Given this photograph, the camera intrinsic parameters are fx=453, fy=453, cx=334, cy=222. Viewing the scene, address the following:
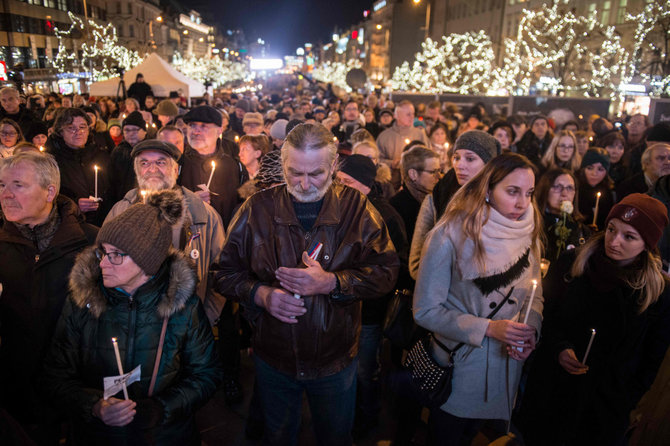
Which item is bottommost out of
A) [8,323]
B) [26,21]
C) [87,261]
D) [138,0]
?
[8,323]

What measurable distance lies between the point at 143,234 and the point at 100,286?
1.16ft

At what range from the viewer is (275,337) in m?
2.57

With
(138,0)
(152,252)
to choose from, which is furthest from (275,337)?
(138,0)

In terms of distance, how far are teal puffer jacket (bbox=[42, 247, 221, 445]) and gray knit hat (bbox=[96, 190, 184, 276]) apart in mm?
112

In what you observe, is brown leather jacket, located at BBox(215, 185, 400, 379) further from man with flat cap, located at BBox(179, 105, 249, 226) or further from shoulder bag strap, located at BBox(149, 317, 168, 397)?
man with flat cap, located at BBox(179, 105, 249, 226)

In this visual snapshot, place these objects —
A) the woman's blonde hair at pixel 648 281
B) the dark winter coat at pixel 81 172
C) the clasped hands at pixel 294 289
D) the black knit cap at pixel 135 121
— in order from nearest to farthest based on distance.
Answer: the clasped hands at pixel 294 289, the woman's blonde hair at pixel 648 281, the dark winter coat at pixel 81 172, the black knit cap at pixel 135 121

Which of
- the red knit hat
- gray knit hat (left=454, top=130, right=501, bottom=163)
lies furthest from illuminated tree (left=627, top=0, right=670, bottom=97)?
the red knit hat

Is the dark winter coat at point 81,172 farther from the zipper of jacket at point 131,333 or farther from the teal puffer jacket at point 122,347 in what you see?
the zipper of jacket at point 131,333

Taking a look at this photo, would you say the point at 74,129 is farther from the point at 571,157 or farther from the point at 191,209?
the point at 571,157

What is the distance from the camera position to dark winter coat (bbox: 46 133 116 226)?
16.5ft

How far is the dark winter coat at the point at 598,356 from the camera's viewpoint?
9.36ft

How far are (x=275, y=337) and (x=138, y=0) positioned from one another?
257 ft

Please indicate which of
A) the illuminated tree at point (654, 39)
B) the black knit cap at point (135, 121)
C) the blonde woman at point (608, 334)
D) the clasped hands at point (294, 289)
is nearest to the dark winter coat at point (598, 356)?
the blonde woman at point (608, 334)

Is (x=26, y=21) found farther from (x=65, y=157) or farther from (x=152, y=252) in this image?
(x=152, y=252)
